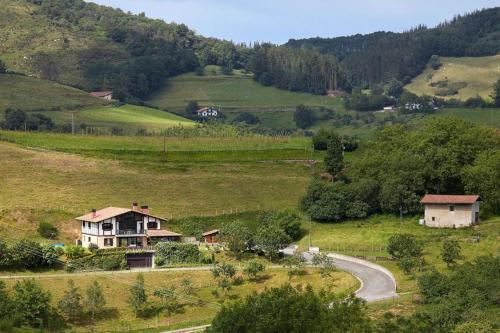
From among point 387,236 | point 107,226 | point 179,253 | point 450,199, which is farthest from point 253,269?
point 450,199

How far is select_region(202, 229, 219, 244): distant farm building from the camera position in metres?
97.3

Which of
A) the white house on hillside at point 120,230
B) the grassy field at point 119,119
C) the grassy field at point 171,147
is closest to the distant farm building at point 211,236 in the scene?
the white house on hillside at point 120,230

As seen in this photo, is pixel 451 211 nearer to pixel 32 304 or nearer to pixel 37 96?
pixel 32 304

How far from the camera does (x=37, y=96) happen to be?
18762 cm

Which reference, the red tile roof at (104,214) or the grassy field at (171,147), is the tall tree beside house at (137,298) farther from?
the grassy field at (171,147)

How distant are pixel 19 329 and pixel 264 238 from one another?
26677 mm

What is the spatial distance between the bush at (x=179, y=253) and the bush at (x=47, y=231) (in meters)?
11.3

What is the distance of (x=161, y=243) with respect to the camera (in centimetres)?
9006

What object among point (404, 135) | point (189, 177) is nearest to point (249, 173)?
point (189, 177)

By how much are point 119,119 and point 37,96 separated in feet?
65.9

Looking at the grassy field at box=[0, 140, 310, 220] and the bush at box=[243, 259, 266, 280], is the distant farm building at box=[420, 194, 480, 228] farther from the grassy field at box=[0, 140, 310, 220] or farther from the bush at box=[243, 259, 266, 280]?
the bush at box=[243, 259, 266, 280]

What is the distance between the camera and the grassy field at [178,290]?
7400 cm

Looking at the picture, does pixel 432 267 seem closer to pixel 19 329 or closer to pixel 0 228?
pixel 19 329

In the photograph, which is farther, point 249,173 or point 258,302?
point 249,173
